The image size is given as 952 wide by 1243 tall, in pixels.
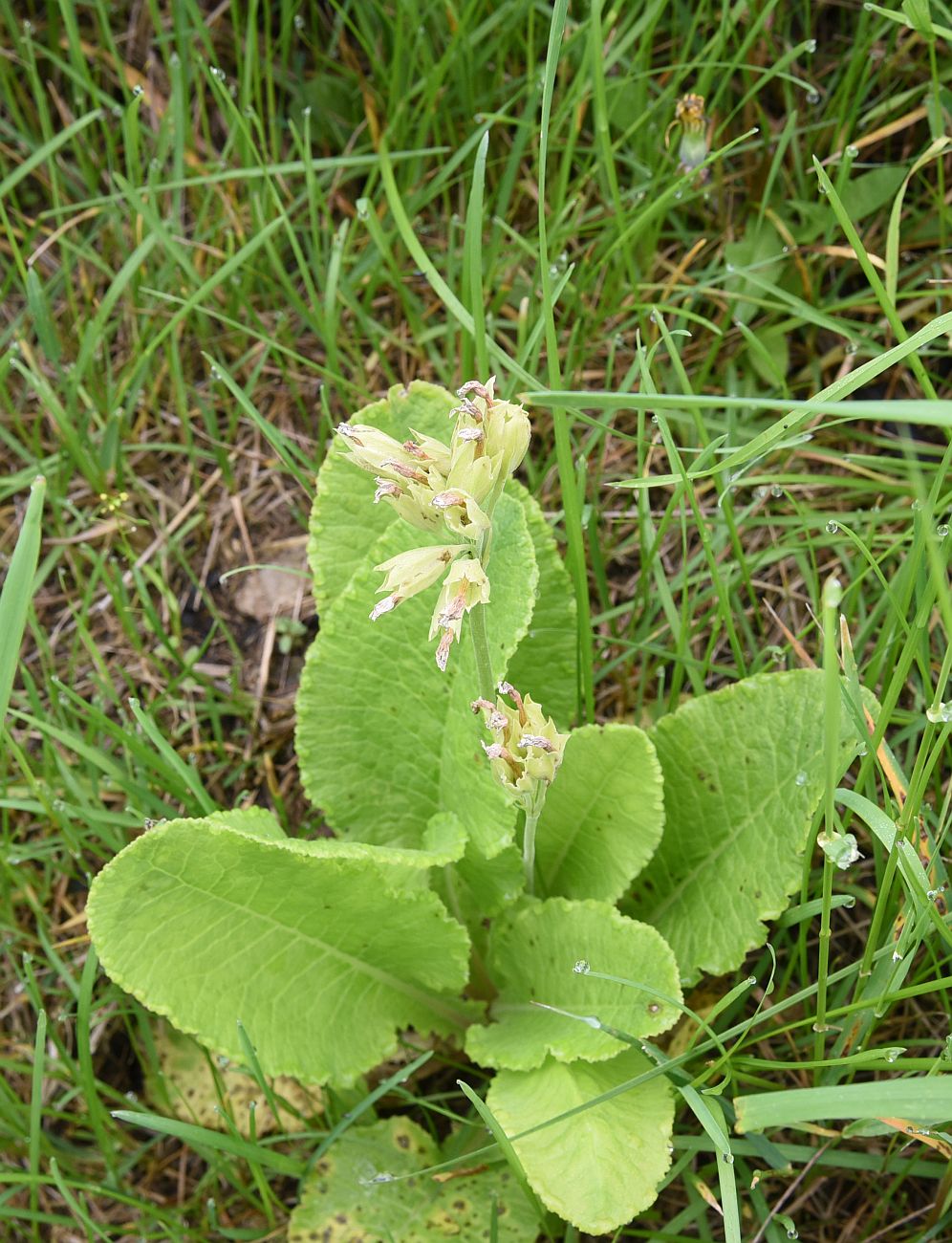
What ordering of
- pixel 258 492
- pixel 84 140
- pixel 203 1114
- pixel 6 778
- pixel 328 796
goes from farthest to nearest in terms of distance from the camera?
pixel 84 140
pixel 258 492
pixel 6 778
pixel 203 1114
pixel 328 796

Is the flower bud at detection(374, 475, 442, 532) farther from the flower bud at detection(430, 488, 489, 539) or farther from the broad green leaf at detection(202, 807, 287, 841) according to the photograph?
the broad green leaf at detection(202, 807, 287, 841)

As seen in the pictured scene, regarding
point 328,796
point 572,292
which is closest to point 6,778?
point 328,796

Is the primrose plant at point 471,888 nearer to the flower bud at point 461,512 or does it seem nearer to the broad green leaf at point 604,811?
the broad green leaf at point 604,811

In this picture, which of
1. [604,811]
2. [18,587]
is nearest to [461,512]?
[18,587]

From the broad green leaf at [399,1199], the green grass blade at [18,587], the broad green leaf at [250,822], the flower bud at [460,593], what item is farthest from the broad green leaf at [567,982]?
the green grass blade at [18,587]

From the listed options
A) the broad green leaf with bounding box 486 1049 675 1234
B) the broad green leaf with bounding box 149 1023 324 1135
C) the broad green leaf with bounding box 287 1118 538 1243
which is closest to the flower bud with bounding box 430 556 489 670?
the broad green leaf with bounding box 486 1049 675 1234

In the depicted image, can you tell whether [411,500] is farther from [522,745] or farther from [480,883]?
[480,883]

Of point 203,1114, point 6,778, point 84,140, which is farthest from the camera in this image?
point 84,140

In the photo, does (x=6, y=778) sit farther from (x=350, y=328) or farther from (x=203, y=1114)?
(x=350, y=328)
